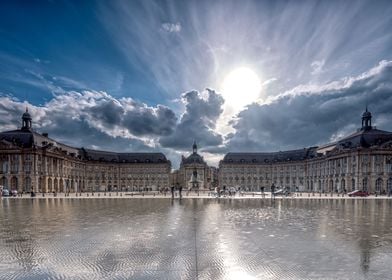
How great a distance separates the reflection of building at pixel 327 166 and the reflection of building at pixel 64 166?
1459 inches

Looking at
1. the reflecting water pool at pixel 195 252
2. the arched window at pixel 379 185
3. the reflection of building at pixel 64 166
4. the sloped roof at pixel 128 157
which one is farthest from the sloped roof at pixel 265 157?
the reflecting water pool at pixel 195 252

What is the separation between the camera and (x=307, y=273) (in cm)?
893

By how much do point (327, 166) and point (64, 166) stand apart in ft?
299

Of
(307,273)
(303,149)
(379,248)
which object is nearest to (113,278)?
(307,273)

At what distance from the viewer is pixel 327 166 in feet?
352

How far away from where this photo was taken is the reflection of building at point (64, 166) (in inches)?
3556

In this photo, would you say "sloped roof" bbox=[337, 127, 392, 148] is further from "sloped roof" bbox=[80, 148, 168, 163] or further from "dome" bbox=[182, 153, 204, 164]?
"sloped roof" bbox=[80, 148, 168, 163]

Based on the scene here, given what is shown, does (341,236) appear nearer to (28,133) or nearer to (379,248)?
(379,248)

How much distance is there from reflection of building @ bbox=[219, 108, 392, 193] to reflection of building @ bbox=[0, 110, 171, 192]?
→ 122 feet

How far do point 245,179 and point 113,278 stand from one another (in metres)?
143

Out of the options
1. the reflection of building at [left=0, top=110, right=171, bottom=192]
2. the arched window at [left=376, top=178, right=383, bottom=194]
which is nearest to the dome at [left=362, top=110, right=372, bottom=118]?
the arched window at [left=376, top=178, right=383, bottom=194]

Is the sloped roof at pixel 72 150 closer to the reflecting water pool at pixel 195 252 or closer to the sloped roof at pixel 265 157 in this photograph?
the sloped roof at pixel 265 157

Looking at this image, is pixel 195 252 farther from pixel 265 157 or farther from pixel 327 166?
pixel 265 157

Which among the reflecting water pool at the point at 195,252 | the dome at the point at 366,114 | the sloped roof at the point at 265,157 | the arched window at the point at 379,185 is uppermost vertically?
the dome at the point at 366,114
